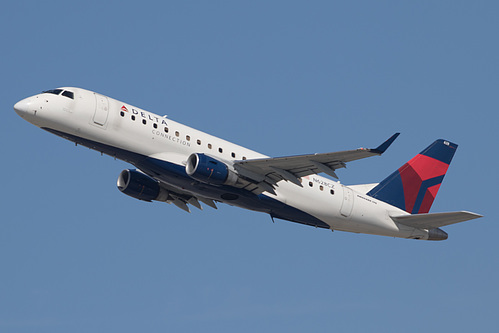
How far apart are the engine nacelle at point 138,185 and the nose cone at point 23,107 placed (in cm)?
898

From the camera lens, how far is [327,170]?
4116 centimetres

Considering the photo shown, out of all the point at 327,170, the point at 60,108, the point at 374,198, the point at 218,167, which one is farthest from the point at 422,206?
the point at 60,108

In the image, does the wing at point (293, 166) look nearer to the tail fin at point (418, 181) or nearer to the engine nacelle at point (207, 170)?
the engine nacelle at point (207, 170)

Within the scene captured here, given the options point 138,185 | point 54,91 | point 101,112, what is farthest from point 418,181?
point 54,91

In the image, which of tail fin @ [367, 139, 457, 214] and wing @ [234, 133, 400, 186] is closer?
wing @ [234, 133, 400, 186]

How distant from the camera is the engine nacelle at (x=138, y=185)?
48.3 m

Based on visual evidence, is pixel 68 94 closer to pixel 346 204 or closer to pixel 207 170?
pixel 207 170

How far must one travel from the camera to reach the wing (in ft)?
131

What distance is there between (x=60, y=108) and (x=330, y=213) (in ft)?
54.9

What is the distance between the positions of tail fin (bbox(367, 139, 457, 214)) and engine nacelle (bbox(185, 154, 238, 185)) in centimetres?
1184

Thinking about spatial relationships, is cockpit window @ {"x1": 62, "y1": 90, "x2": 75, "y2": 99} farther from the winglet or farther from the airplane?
the winglet

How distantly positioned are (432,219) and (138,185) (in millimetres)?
18082

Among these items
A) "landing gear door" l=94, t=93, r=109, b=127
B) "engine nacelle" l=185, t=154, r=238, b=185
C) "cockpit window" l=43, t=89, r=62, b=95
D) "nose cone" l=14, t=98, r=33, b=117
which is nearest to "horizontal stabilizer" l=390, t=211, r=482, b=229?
"engine nacelle" l=185, t=154, r=238, b=185

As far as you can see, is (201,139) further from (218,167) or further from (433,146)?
(433,146)
